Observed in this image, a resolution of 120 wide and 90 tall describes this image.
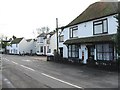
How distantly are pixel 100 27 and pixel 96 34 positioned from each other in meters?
1.16

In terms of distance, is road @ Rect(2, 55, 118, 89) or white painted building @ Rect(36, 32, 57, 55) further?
white painted building @ Rect(36, 32, 57, 55)

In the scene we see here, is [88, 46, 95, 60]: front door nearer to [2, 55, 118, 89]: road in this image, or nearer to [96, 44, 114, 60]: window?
[96, 44, 114, 60]: window

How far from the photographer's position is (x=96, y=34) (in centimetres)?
3006

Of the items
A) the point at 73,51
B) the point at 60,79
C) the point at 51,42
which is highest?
the point at 51,42

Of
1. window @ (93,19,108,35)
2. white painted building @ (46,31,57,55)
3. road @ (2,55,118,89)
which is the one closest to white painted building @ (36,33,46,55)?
white painted building @ (46,31,57,55)

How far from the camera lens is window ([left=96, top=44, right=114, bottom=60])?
27014mm

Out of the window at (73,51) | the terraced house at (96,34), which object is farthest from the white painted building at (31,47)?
the window at (73,51)

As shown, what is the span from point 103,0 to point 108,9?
5304 mm

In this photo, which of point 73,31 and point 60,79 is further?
point 73,31

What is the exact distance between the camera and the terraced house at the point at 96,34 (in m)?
26.9

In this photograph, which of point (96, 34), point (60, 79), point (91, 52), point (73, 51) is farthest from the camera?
point (73, 51)

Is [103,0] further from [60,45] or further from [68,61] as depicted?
[60,45]

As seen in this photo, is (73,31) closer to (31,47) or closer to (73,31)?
(73,31)

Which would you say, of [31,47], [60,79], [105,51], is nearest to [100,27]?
[105,51]
